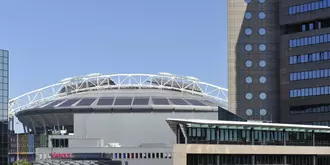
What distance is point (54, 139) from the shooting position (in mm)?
169000

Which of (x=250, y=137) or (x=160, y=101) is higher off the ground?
(x=160, y=101)

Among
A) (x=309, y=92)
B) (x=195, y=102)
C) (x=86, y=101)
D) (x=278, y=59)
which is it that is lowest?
(x=195, y=102)

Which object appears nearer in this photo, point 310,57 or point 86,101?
point 310,57

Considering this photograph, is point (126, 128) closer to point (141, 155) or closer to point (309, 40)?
point (141, 155)

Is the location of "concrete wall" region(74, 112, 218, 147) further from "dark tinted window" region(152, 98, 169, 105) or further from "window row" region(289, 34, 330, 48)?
"window row" region(289, 34, 330, 48)

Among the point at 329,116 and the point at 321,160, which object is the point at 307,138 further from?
the point at 329,116

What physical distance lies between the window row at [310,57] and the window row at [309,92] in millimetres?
5044

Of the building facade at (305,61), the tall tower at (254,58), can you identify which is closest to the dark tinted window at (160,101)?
the tall tower at (254,58)

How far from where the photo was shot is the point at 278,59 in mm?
124125

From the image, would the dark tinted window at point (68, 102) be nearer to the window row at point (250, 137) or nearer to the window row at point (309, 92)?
the window row at point (309, 92)

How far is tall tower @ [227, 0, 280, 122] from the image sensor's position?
122562 millimetres

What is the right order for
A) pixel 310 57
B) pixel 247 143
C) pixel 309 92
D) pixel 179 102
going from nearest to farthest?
pixel 247 143 < pixel 310 57 < pixel 309 92 < pixel 179 102

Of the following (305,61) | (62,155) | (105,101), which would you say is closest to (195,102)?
(105,101)

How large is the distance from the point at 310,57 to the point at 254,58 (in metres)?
Answer: 10.5
